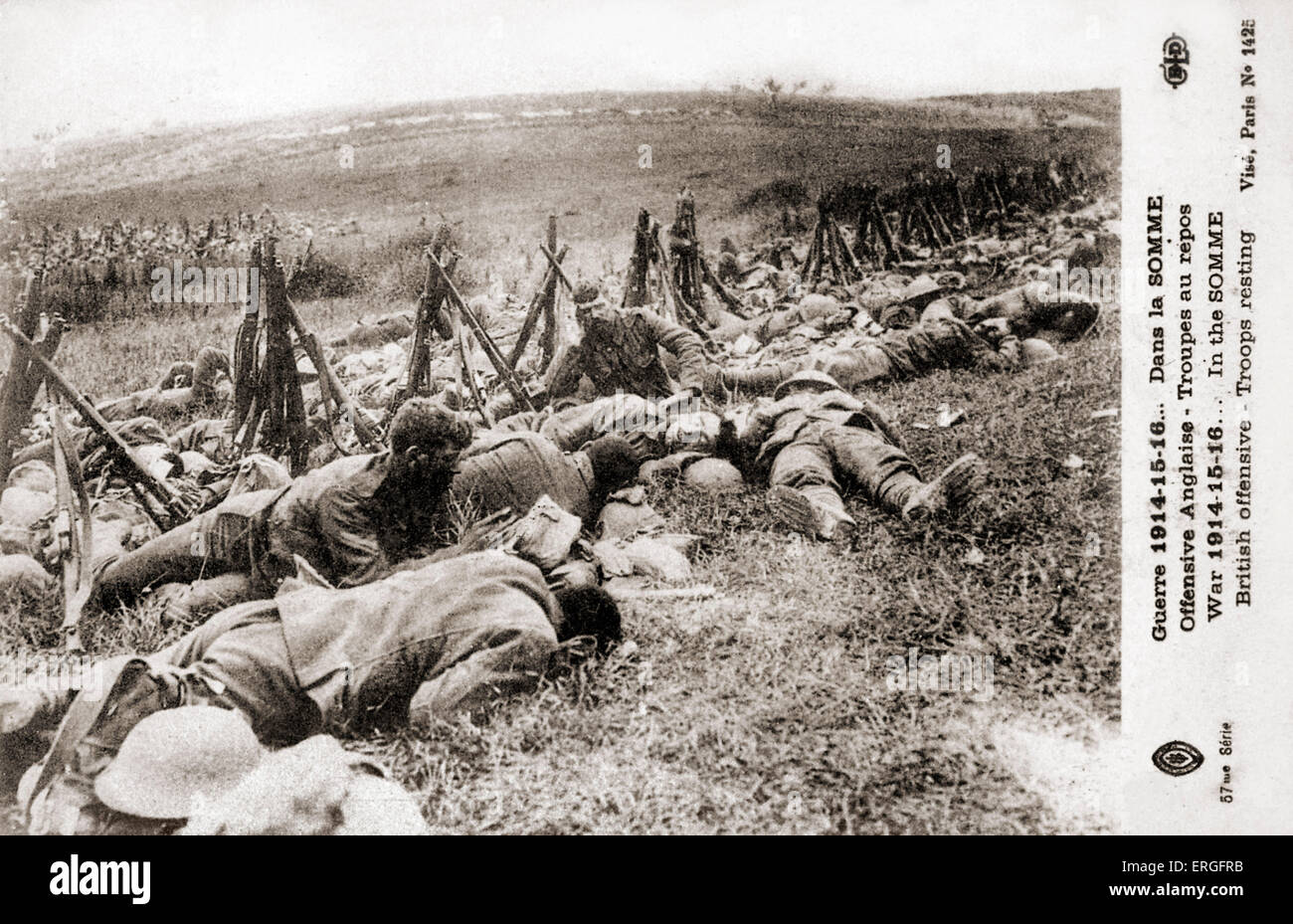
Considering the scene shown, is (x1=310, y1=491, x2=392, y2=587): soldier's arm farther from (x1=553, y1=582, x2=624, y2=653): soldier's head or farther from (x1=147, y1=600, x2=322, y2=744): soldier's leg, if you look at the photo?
(x1=553, y1=582, x2=624, y2=653): soldier's head

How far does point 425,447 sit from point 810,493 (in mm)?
1756

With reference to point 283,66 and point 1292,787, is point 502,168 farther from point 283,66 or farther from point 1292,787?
point 1292,787

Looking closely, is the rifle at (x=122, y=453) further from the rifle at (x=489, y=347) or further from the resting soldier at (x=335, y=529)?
the rifle at (x=489, y=347)

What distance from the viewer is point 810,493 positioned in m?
4.75

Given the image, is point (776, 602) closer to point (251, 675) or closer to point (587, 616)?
point (587, 616)

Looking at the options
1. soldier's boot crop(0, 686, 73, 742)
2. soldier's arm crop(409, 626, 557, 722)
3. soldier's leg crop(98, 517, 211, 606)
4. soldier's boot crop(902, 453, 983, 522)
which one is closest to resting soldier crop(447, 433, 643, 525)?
soldier's arm crop(409, 626, 557, 722)

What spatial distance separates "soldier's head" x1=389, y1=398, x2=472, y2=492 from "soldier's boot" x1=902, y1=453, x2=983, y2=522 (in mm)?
2076

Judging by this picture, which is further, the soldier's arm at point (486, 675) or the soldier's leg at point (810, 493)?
the soldier's leg at point (810, 493)

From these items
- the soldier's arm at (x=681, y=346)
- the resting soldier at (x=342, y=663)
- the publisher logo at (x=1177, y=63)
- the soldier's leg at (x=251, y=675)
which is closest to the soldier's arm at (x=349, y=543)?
the resting soldier at (x=342, y=663)

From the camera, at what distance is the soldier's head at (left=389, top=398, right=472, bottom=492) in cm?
467

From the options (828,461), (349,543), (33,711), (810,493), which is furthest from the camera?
(828,461)

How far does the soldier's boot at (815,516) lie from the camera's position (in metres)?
4.73

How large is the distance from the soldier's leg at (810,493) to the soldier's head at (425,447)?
1.49 meters

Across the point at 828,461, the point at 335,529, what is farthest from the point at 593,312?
the point at 335,529
